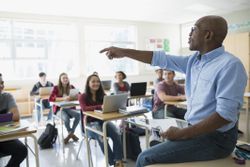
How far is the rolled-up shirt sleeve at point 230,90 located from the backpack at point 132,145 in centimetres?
199

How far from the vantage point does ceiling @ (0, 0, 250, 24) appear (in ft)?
19.8

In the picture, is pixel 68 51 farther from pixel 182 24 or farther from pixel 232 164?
pixel 232 164

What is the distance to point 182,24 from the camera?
32.1ft

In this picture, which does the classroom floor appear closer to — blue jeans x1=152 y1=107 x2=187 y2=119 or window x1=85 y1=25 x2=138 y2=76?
blue jeans x1=152 y1=107 x2=187 y2=119

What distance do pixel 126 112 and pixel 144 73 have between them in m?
6.47

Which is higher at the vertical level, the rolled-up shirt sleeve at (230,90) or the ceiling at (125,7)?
the ceiling at (125,7)

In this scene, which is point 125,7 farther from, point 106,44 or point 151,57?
point 151,57

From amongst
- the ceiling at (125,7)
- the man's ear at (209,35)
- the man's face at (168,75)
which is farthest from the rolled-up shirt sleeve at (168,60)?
the ceiling at (125,7)

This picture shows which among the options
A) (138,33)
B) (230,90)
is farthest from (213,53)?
(138,33)

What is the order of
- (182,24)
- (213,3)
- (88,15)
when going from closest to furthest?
1. (213,3)
2. (88,15)
3. (182,24)

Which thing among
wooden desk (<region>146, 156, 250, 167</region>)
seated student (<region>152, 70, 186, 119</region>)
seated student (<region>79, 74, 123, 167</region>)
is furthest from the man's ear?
seated student (<region>152, 70, 186, 119</region>)

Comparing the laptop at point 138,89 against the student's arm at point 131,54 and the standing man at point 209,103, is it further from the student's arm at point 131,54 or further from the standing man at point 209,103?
the standing man at point 209,103

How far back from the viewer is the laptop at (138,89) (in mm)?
4582

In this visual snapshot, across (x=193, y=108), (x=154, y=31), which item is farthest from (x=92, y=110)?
(x=154, y=31)
